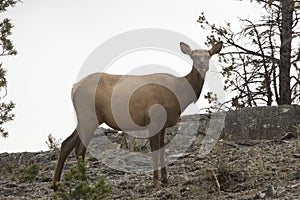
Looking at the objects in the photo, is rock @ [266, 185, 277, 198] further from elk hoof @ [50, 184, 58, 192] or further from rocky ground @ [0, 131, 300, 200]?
elk hoof @ [50, 184, 58, 192]

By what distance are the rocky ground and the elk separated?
1.88 ft

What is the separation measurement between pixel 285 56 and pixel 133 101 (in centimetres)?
653

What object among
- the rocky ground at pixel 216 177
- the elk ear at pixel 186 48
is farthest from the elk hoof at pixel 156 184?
the elk ear at pixel 186 48

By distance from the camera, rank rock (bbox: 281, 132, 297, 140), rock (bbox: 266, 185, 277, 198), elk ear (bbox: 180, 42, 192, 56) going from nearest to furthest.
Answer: rock (bbox: 266, 185, 277, 198) → elk ear (bbox: 180, 42, 192, 56) → rock (bbox: 281, 132, 297, 140)

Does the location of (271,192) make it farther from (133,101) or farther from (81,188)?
(133,101)

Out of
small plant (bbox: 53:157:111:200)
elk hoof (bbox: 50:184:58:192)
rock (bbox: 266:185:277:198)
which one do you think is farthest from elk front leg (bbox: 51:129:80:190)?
rock (bbox: 266:185:277:198)

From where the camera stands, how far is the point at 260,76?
50.7 ft

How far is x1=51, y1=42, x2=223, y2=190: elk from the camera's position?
9.83 metres

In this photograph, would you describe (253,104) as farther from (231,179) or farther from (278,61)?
(231,179)

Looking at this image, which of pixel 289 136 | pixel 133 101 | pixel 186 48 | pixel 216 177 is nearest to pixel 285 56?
pixel 289 136

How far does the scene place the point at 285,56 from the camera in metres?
15.4

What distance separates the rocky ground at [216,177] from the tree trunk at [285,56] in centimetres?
377

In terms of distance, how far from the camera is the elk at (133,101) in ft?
32.2

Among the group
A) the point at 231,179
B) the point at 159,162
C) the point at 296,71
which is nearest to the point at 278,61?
the point at 296,71
